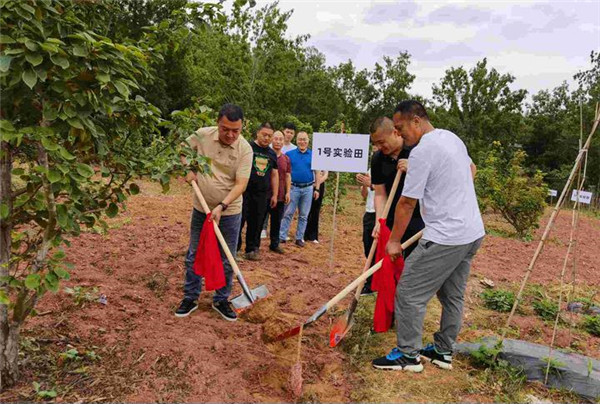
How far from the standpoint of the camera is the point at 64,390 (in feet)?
8.02

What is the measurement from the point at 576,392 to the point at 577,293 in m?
3.38

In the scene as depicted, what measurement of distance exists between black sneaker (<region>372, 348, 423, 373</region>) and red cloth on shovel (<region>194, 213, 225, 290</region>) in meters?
1.38

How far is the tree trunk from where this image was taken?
224cm

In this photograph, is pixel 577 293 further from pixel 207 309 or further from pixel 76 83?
pixel 76 83

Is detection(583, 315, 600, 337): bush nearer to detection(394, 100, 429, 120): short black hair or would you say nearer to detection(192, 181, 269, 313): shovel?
detection(394, 100, 429, 120): short black hair

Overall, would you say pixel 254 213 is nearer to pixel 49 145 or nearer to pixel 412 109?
pixel 412 109

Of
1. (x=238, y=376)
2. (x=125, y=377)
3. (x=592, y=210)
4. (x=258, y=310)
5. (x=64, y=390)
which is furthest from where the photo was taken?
(x=592, y=210)

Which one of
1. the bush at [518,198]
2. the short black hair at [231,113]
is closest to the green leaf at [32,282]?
the short black hair at [231,113]

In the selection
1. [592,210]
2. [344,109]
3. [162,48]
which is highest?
[344,109]

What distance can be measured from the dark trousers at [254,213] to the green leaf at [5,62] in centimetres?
395

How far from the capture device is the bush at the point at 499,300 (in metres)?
4.84

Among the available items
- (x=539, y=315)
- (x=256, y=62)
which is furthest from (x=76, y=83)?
(x=256, y=62)

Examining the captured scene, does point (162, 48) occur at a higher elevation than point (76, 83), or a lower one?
higher

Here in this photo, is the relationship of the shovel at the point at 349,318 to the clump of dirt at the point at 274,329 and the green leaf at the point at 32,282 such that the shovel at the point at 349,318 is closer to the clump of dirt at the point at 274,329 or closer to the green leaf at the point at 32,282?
the clump of dirt at the point at 274,329
